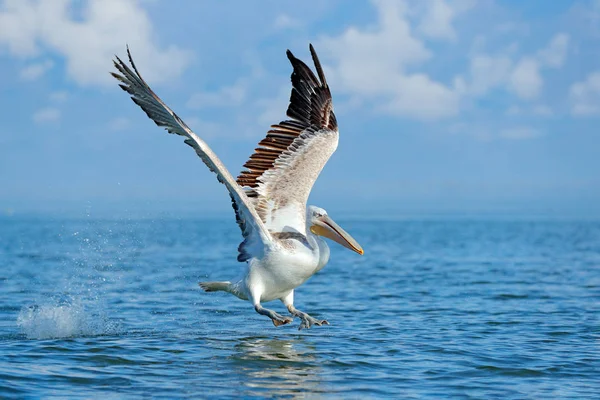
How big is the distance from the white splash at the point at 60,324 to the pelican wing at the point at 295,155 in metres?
2.59

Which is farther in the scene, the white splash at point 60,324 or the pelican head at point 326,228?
the white splash at point 60,324

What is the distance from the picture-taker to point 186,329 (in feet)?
38.1

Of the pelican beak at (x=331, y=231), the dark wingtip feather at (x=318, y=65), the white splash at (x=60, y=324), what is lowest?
the white splash at (x=60, y=324)

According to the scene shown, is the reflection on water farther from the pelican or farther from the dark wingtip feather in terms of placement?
the dark wingtip feather

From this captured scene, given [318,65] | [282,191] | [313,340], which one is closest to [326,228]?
[282,191]

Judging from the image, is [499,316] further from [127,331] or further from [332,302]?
[127,331]

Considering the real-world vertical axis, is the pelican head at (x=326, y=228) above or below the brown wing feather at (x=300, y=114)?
below

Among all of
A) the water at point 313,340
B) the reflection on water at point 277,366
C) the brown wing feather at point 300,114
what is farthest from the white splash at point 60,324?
the brown wing feather at point 300,114

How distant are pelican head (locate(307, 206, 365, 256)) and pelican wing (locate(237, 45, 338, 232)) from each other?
29 centimetres

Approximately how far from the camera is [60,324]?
11039 millimetres

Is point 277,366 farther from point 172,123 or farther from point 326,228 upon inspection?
point 172,123

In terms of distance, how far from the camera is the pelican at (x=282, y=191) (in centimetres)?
934

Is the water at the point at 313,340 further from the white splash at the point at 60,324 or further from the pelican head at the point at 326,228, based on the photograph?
the pelican head at the point at 326,228

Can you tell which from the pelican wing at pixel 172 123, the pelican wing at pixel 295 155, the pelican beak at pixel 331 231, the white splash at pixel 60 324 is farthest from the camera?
the pelican wing at pixel 295 155
